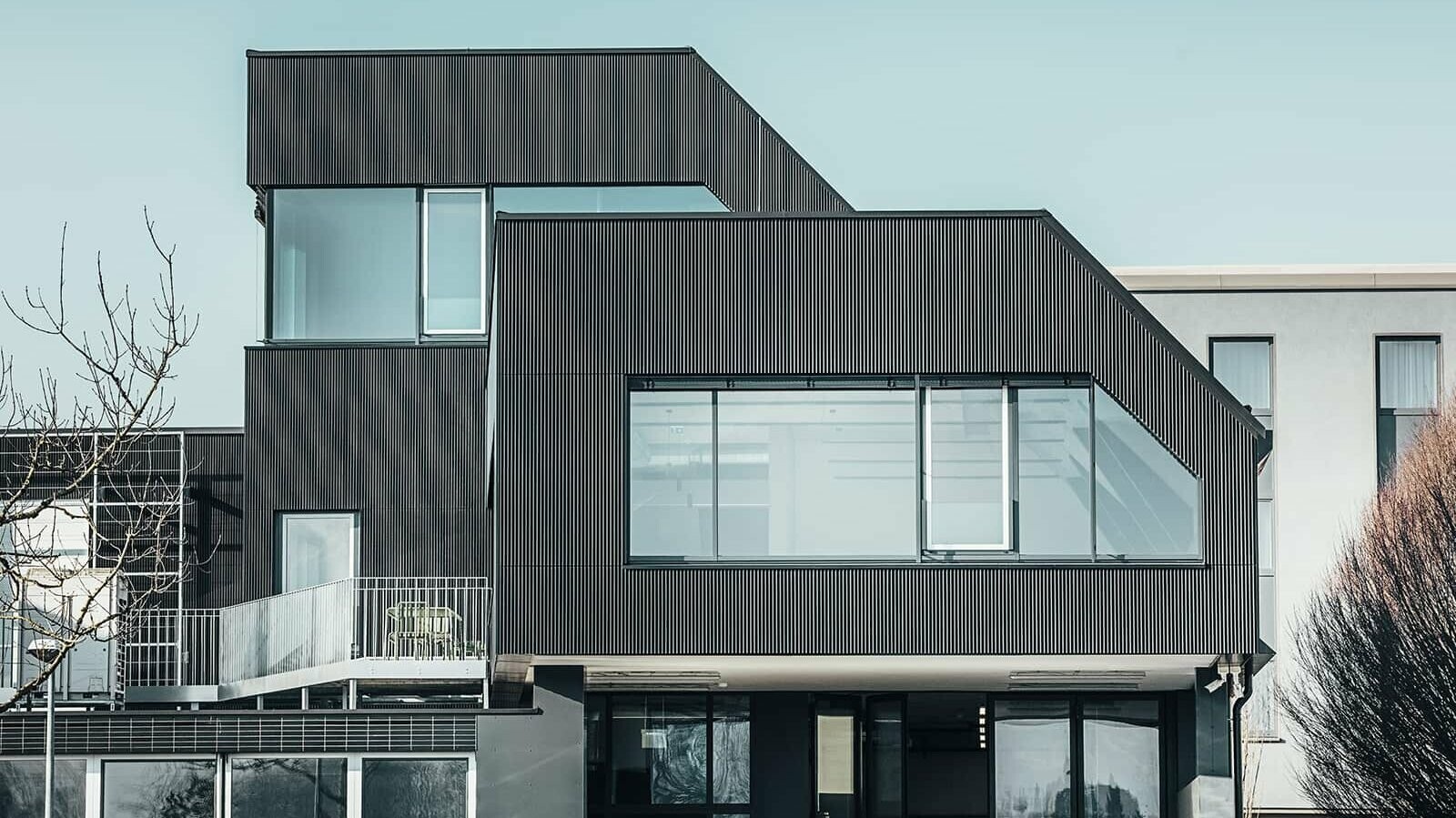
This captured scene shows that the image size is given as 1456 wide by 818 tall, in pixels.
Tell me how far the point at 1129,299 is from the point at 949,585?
3.33m

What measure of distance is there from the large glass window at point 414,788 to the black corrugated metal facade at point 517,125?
29.0 feet

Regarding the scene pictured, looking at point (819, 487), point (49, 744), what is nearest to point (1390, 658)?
point (819, 487)

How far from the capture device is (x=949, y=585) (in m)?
20.2

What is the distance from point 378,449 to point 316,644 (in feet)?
14.5

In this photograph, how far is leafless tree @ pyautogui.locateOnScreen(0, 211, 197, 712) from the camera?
48.3 ft

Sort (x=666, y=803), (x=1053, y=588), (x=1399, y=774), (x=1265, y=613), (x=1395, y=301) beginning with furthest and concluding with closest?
(x=1395, y=301)
(x=1265, y=613)
(x=1399, y=774)
(x=666, y=803)
(x=1053, y=588)

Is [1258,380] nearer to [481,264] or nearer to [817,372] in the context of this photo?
[481,264]

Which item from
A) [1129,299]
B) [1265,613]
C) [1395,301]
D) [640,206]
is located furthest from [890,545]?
[1395,301]

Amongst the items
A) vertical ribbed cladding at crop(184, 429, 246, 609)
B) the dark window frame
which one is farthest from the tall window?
vertical ribbed cladding at crop(184, 429, 246, 609)

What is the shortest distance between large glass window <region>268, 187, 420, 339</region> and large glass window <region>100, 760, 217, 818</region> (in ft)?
23.8

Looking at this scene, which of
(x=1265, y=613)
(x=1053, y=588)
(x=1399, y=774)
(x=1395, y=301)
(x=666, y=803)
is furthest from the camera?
(x=1395, y=301)

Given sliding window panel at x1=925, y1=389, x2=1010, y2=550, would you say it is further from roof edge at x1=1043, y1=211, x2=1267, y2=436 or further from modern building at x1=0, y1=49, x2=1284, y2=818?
roof edge at x1=1043, y1=211, x2=1267, y2=436

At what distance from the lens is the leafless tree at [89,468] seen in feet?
48.3

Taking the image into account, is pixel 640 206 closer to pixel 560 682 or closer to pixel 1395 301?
pixel 560 682
